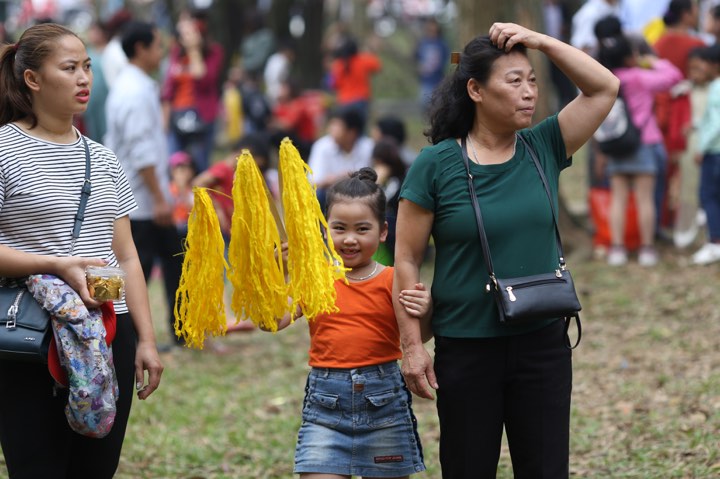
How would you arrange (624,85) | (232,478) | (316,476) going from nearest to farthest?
1. (316,476)
2. (232,478)
3. (624,85)

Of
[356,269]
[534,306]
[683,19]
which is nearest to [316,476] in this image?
[356,269]

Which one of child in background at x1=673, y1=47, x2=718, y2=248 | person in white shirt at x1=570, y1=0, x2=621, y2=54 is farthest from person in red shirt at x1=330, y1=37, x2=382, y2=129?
child in background at x1=673, y1=47, x2=718, y2=248

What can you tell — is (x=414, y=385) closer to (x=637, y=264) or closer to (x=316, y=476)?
(x=316, y=476)

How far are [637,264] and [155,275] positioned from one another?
4966 millimetres

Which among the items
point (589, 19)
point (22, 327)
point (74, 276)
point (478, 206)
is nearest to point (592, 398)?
point (478, 206)

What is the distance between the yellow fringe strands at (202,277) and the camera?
144 inches

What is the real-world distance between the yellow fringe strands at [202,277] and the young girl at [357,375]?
255mm

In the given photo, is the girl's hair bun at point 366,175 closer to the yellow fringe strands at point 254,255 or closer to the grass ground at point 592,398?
the yellow fringe strands at point 254,255

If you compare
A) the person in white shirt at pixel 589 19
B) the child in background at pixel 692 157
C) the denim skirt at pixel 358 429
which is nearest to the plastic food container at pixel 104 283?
the denim skirt at pixel 358 429

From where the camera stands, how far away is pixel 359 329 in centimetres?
376

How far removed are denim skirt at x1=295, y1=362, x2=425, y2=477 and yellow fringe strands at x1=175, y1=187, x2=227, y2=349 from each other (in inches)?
17.1

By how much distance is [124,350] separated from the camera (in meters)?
3.53

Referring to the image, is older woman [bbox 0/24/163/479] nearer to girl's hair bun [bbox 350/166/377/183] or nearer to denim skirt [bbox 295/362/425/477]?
denim skirt [bbox 295/362/425/477]

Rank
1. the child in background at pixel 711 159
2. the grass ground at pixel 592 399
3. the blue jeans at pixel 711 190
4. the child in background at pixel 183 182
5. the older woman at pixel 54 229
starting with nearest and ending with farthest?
1. the older woman at pixel 54 229
2. the grass ground at pixel 592 399
3. the child in background at pixel 183 182
4. the child in background at pixel 711 159
5. the blue jeans at pixel 711 190
